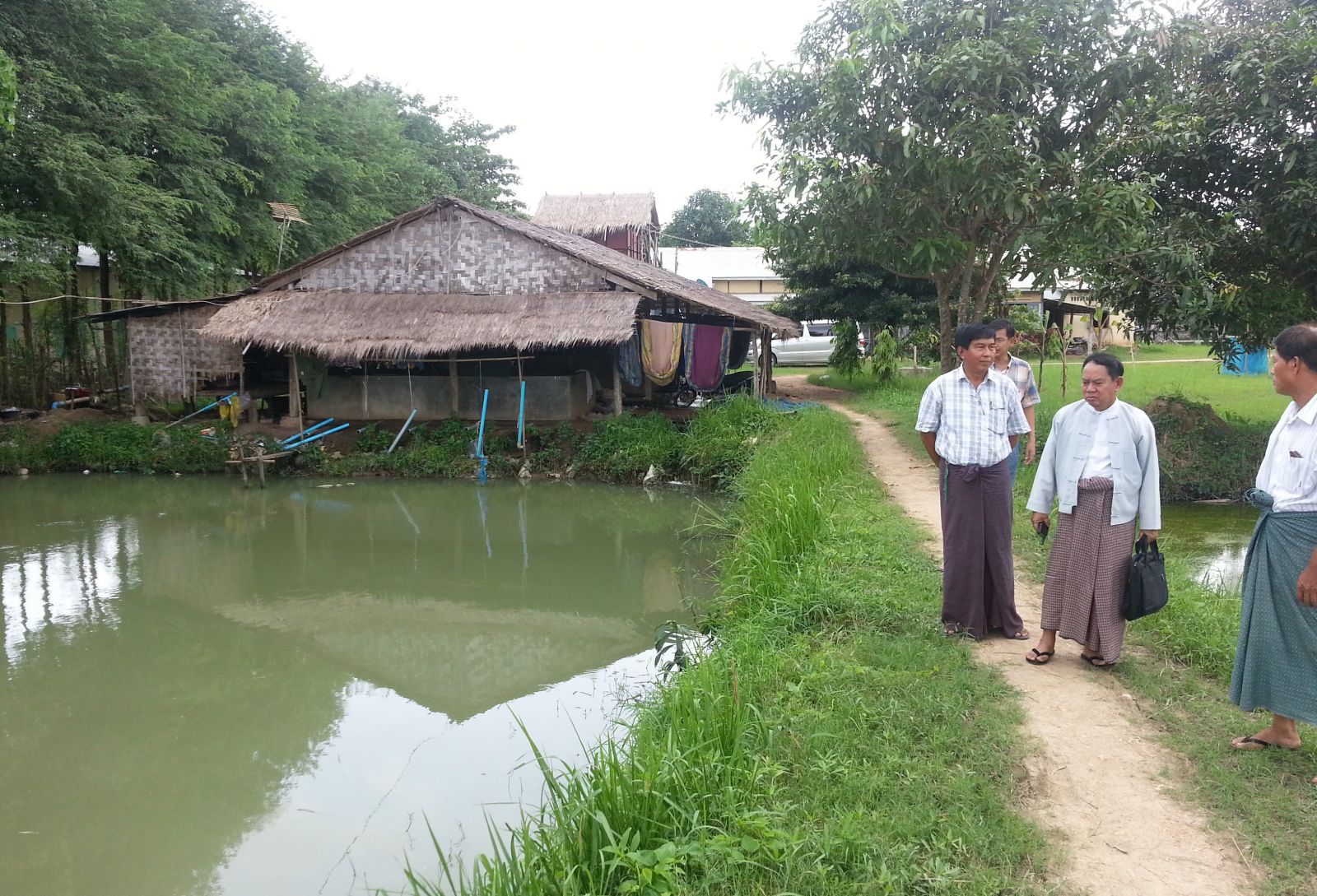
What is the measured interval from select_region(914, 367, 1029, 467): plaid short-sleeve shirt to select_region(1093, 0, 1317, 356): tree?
6.01 m

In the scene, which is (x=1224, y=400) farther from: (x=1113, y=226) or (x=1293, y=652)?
(x=1293, y=652)

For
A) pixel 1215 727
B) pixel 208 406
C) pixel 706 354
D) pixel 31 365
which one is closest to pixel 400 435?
pixel 208 406

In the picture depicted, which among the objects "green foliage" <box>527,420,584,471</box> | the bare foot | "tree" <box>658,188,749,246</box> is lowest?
"green foliage" <box>527,420,584,471</box>

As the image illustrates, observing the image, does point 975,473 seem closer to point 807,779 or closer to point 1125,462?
point 1125,462

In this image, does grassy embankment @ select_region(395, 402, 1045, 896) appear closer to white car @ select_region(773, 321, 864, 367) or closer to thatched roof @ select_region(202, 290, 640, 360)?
thatched roof @ select_region(202, 290, 640, 360)

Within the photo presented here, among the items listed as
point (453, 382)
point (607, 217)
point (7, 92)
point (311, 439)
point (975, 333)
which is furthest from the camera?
point (607, 217)

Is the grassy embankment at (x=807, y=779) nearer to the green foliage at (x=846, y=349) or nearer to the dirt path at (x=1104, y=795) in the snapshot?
the dirt path at (x=1104, y=795)

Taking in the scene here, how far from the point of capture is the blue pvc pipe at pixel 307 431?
12555mm

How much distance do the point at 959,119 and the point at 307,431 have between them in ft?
31.4

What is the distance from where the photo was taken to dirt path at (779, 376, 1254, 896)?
2.50 m

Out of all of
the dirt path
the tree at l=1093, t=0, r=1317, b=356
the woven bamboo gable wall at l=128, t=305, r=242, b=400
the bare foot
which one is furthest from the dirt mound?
the woven bamboo gable wall at l=128, t=305, r=242, b=400

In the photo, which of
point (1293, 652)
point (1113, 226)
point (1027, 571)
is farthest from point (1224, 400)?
point (1293, 652)

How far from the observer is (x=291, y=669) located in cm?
569

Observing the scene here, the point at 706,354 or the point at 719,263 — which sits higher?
the point at 719,263
